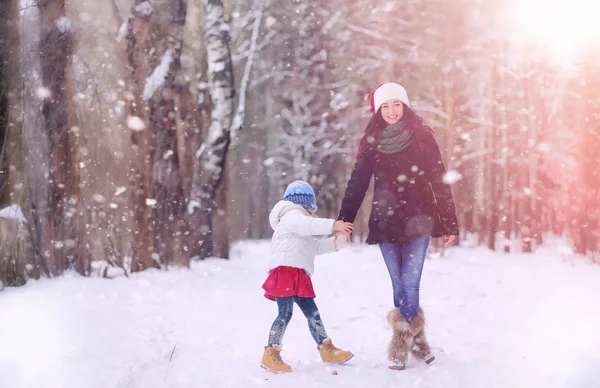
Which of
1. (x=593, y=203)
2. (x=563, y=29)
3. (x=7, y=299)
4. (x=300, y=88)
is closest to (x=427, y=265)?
(x=593, y=203)

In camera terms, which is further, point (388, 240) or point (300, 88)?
point (300, 88)

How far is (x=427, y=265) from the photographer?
11977 mm

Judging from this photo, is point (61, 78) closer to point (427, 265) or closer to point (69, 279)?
point (69, 279)

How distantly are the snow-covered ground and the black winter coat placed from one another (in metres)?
1.15

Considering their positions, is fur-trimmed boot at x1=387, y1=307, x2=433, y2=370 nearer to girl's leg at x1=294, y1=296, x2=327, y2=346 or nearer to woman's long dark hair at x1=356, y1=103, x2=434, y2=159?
girl's leg at x1=294, y1=296, x2=327, y2=346

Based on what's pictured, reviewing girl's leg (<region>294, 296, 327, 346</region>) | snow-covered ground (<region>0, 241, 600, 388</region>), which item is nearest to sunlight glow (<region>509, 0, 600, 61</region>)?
snow-covered ground (<region>0, 241, 600, 388</region>)

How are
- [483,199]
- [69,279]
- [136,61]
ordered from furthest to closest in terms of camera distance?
[483,199], [136,61], [69,279]

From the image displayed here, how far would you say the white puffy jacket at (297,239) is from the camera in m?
4.68

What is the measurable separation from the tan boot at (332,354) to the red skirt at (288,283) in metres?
0.48

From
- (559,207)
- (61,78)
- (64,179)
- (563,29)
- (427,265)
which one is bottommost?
(427,265)

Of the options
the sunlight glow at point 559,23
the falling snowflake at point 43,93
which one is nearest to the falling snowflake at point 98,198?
the falling snowflake at point 43,93

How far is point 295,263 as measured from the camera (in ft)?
15.7

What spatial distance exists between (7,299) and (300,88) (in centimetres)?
1502

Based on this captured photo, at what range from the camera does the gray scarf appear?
4.96 metres
